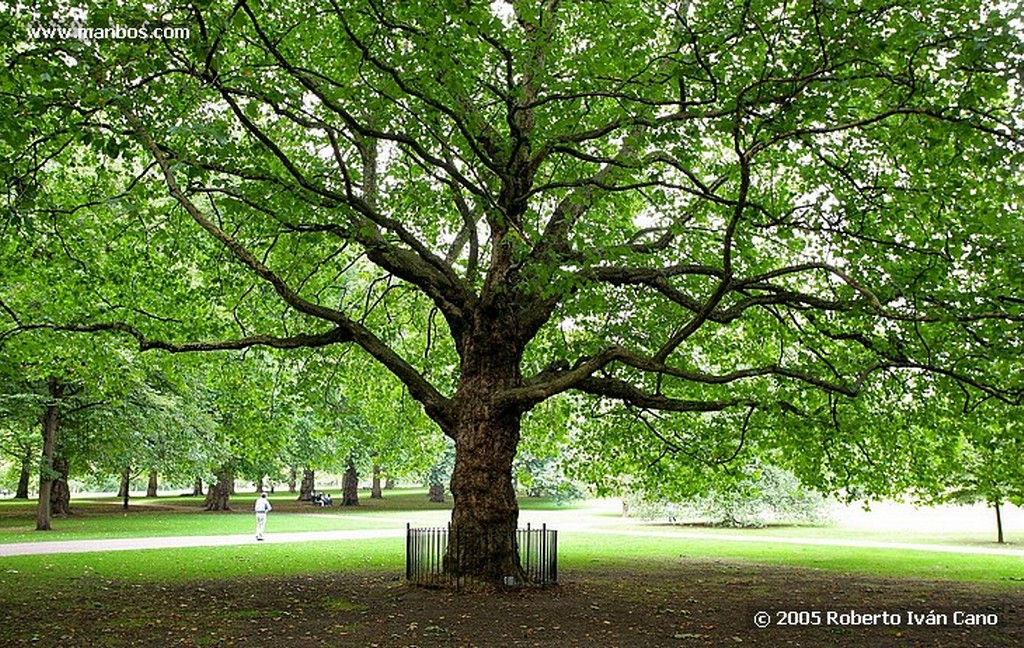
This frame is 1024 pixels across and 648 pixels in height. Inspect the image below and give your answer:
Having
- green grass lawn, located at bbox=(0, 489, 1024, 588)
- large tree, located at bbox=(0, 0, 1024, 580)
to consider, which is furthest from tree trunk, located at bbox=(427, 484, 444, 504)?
large tree, located at bbox=(0, 0, 1024, 580)

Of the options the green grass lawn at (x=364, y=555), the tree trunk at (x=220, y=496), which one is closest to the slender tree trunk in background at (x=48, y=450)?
the green grass lawn at (x=364, y=555)

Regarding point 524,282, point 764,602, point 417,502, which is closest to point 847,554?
point 764,602

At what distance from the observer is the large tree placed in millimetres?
8703

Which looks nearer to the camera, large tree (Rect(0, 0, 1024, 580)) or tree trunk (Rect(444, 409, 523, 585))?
large tree (Rect(0, 0, 1024, 580))

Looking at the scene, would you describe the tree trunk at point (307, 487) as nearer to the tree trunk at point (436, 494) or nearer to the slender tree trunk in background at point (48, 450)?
the tree trunk at point (436, 494)

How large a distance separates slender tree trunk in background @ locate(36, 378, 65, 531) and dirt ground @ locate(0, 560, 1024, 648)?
13.9m

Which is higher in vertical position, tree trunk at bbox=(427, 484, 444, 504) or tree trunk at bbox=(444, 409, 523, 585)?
tree trunk at bbox=(444, 409, 523, 585)

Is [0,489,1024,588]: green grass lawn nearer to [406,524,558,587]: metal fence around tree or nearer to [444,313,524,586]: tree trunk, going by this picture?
[406,524,558,587]: metal fence around tree

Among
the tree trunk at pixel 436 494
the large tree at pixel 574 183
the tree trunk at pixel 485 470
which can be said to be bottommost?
the tree trunk at pixel 436 494

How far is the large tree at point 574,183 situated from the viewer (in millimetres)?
8703

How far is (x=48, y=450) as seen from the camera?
26.8 meters

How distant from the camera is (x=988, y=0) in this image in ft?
31.6

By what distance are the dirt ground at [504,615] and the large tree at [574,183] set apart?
187cm

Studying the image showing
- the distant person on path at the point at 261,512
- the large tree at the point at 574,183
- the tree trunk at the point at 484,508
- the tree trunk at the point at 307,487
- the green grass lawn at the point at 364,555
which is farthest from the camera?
the tree trunk at the point at 307,487
